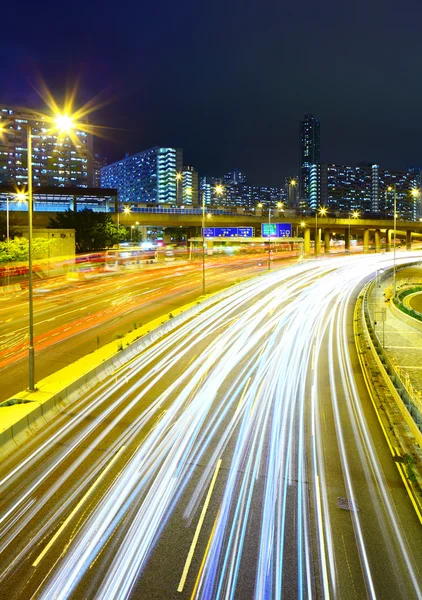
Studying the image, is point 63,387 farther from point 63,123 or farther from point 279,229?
point 279,229

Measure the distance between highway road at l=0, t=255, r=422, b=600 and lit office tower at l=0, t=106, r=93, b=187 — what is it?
180m

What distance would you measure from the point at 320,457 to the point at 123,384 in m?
8.98

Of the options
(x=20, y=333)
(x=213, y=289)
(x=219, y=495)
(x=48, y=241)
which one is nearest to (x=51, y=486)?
(x=219, y=495)

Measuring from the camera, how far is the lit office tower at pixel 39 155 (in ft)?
589

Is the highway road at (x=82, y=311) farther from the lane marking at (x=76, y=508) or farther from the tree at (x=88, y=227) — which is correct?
the tree at (x=88, y=227)

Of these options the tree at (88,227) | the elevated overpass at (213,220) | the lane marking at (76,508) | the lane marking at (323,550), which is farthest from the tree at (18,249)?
the lane marking at (323,550)

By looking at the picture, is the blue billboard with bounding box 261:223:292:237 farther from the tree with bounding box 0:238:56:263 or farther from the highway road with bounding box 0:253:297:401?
the tree with bounding box 0:238:56:263

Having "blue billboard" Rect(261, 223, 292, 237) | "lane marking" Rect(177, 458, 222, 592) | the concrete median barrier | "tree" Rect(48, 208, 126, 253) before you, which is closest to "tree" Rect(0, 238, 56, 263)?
"tree" Rect(48, 208, 126, 253)

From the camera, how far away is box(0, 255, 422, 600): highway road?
328 inches

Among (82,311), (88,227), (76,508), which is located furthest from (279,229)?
(76,508)

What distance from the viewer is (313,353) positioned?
24188 mm

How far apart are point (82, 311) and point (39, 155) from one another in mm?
177772

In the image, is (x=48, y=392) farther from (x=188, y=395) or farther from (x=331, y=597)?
(x=331, y=597)

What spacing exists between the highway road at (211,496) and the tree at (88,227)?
2110 inches
